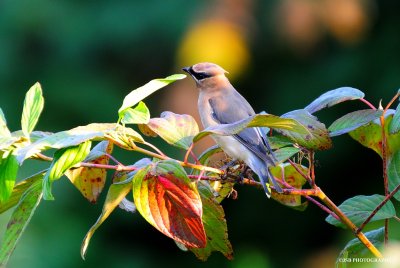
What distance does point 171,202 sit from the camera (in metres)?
1.20

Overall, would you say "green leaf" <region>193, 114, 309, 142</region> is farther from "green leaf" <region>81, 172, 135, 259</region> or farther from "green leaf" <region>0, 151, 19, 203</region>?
"green leaf" <region>0, 151, 19, 203</region>

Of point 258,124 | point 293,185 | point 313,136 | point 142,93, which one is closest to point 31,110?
point 142,93

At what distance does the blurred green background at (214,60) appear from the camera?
16.9 ft

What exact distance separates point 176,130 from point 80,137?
308 mm

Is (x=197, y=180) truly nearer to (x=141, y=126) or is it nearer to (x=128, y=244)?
(x=141, y=126)

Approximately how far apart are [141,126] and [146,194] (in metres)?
0.29

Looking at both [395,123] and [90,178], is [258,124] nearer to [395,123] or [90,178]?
[395,123]

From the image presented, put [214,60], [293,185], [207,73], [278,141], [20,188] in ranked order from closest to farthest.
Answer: [20,188] < [278,141] < [293,185] < [207,73] < [214,60]

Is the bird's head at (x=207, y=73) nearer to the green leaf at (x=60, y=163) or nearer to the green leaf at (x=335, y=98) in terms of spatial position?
the green leaf at (x=335, y=98)

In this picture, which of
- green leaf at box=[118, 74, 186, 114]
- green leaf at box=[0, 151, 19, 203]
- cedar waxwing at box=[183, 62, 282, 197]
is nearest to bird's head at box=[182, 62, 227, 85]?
cedar waxwing at box=[183, 62, 282, 197]

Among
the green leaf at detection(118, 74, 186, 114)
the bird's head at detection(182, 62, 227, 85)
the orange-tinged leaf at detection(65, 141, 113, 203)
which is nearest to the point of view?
the green leaf at detection(118, 74, 186, 114)

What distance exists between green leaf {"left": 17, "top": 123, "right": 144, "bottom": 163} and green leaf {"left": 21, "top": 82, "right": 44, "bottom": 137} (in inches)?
2.7

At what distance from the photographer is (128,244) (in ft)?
19.7

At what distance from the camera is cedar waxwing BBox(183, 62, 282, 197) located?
6.09 feet
